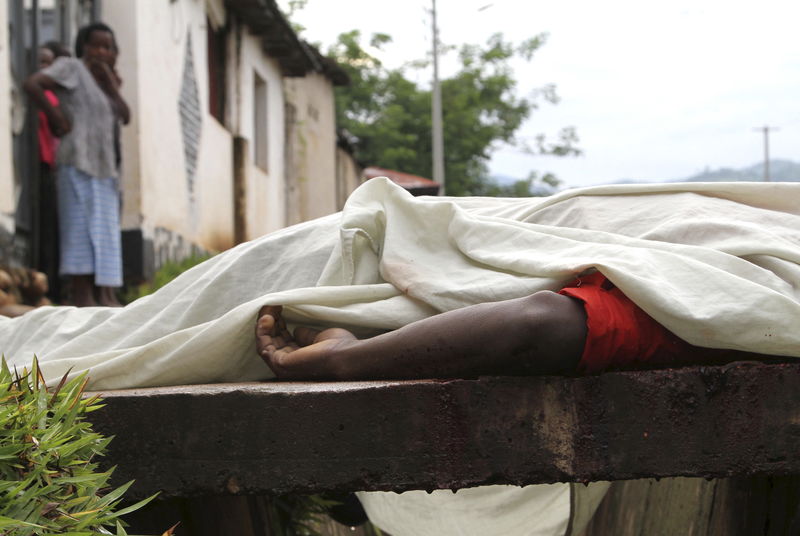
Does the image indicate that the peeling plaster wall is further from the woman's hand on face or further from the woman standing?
the woman standing

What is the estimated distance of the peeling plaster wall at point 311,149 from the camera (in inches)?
550

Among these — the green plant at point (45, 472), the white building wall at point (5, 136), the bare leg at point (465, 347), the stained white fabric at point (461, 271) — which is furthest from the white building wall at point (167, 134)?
the green plant at point (45, 472)

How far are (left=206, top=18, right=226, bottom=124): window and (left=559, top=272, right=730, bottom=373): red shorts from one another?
8.64m

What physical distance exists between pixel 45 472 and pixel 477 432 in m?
0.70

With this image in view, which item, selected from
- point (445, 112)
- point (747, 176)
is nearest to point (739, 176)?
point (747, 176)

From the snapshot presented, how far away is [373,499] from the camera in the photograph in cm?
307

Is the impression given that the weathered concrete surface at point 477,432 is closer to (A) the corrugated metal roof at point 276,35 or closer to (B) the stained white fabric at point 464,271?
(B) the stained white fabric at point 464,271

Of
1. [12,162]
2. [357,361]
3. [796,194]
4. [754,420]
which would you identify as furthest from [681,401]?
[12,162]

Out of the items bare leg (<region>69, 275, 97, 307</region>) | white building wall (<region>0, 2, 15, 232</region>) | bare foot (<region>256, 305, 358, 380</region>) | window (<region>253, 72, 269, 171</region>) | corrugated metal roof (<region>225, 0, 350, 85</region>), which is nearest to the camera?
bare foot (<region>256, 305, 358, 380</region>)

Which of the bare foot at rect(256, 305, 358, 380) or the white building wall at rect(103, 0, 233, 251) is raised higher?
the white building wall at rect(103, 0, 233, 251)

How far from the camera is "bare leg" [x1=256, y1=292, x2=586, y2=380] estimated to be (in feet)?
5.53

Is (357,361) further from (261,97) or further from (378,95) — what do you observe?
(378,95)

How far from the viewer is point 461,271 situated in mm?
2078

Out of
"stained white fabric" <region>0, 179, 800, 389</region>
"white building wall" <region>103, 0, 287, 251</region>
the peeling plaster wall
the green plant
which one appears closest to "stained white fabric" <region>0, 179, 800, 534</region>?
"stained white fabric" <region>0, 179, 800, 389</region>
